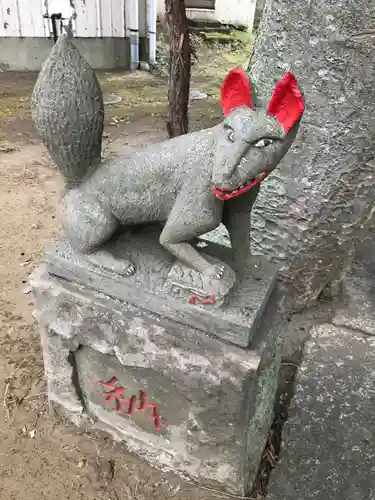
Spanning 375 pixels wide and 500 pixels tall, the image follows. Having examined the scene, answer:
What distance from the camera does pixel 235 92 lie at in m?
1.22

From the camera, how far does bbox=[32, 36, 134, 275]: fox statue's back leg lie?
136 centimetres

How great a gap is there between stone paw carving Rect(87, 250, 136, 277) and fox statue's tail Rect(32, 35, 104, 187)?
0.29 m

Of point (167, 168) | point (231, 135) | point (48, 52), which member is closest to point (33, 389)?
point (167, 168)

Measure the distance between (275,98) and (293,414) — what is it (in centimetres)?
121

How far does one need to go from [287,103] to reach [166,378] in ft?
3.13

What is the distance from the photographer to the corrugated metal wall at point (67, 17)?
20.1ft

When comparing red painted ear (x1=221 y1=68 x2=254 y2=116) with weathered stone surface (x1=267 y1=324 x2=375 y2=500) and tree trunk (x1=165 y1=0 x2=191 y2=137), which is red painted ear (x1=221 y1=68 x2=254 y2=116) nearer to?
weathered stone surface (x1=267 y1=324 x2=375 y2=500)

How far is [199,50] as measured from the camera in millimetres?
8172

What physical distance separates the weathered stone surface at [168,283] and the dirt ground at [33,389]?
751 mm

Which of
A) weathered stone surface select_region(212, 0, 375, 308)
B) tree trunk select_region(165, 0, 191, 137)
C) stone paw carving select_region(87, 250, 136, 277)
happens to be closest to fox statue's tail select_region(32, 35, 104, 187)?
stone paw carving select_region(87, 250, 136, 277)

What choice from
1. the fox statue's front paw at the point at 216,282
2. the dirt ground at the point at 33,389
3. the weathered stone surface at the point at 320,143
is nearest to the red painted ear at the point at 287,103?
the fox statue's front paw at the point at 216,282

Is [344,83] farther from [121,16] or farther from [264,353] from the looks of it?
[121,16]

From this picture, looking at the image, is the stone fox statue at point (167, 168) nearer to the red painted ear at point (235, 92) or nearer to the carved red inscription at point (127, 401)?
the red painted ear at point (235, 92)

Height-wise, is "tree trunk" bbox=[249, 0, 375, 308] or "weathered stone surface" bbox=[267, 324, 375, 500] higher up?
"tree trunk" bbox=[249, 0, 375, 308]
